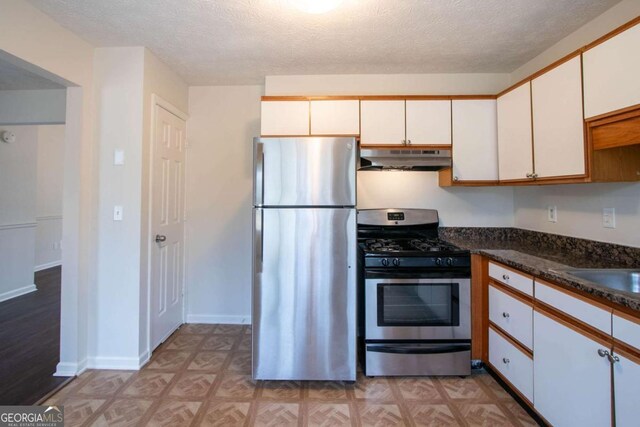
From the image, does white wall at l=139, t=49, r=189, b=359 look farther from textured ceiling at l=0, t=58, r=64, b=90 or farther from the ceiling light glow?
the ceiling light glow

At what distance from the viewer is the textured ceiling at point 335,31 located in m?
1.77

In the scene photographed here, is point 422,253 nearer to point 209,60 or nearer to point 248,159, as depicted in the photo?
point 248,159

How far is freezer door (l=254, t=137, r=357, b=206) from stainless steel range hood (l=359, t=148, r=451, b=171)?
1.54 feet

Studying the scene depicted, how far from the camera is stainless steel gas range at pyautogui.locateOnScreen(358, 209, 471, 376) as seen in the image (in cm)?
205

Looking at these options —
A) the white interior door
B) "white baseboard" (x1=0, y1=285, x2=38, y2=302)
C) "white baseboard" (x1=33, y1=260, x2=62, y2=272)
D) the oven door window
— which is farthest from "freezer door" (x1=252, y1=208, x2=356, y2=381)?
"white baseboard" (x1=33, y1=260, x2=62, y2=272)

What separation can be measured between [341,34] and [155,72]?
1563 millimetres

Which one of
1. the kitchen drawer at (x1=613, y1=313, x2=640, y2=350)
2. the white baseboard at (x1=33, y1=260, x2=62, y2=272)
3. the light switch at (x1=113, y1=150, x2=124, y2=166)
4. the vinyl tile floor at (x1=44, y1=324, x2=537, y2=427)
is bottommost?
A: the vinyl tile floor at (x1=44, y1=324, x2=537, y2=427)

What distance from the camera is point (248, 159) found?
116 inches

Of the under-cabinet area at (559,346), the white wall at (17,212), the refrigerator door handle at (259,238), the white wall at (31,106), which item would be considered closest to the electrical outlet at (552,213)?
the under-cabinet area at (559,346)

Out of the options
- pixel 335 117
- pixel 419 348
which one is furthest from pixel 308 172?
pixel 419 348

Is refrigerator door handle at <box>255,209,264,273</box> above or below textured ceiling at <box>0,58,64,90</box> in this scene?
below

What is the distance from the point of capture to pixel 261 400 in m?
1.87

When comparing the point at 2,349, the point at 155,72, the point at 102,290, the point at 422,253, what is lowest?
the point at 2,349

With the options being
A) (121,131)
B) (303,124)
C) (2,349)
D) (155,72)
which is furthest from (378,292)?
(2,349)
